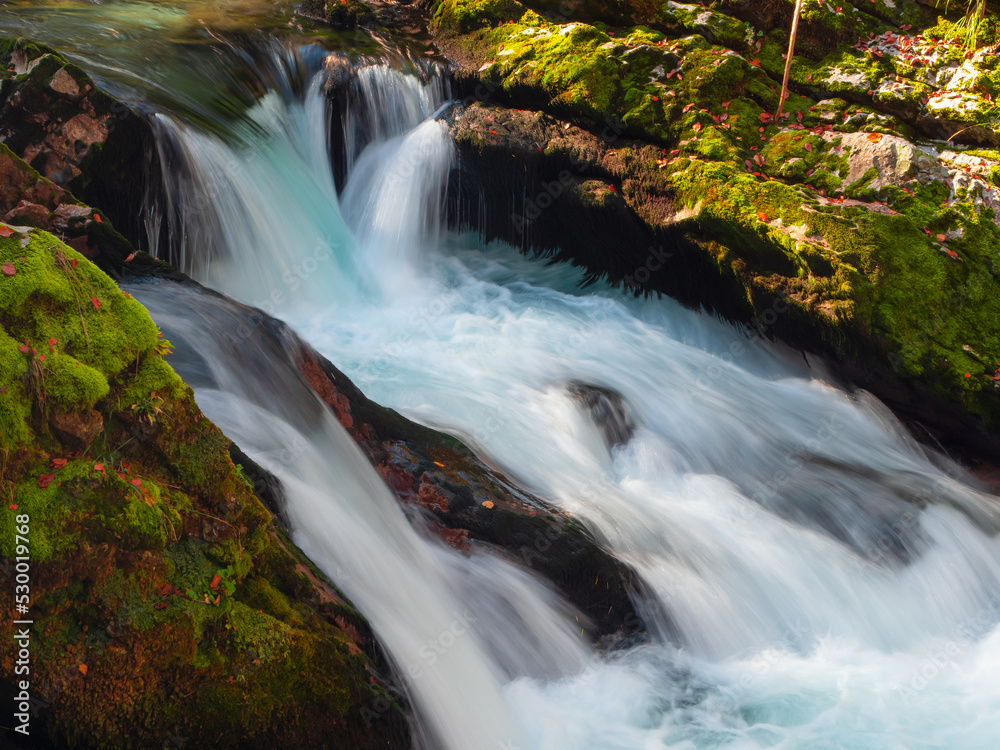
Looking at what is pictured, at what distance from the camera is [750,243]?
730 cm

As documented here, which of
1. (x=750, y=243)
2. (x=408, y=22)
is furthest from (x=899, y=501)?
(x=408, y=22)

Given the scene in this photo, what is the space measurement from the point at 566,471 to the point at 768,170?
14.4 ft

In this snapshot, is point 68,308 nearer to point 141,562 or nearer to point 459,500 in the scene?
point 141,562

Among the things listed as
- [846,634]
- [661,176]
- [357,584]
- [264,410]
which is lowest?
[846,634]

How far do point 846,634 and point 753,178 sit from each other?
4712mm

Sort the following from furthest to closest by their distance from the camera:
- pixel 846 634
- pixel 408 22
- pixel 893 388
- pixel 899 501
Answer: pixel 408 22 → pixel 893 388 → pixel 899 501 → pixel 846 634

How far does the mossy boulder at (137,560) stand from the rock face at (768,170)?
5992mm

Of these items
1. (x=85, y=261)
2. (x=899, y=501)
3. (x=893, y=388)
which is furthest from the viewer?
(x=893, y=388)

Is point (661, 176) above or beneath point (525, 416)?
above

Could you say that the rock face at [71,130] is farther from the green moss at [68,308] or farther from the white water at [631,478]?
the green moss at [68,308]

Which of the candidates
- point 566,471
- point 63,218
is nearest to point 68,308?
point 63,218

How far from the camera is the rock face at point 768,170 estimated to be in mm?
6980

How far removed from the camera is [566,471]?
5.64 metres

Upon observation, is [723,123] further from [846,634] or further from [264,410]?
[264,410]
